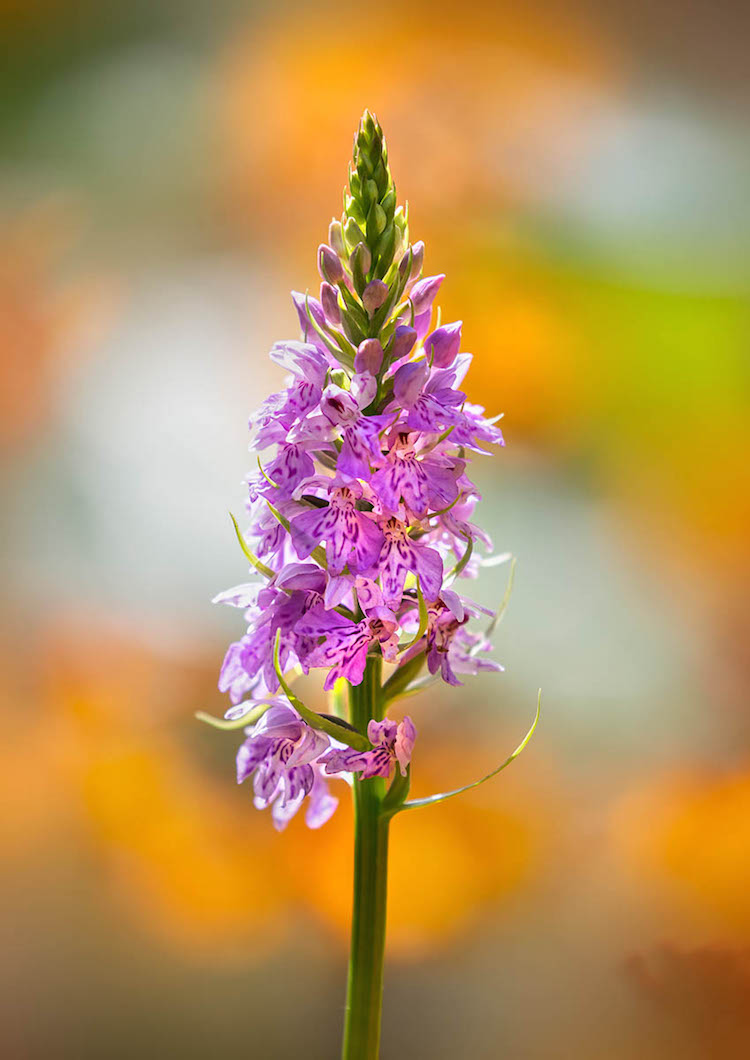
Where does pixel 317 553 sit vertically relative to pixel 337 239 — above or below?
below

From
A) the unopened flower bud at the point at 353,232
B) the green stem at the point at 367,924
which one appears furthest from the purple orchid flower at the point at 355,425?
the green stem at the point at 367,924

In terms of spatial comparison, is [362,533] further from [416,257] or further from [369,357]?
[416,257]

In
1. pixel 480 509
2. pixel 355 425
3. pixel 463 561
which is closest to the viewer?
pixel 355 425

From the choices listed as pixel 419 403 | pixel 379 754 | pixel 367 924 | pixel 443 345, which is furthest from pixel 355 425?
pixel 367 924

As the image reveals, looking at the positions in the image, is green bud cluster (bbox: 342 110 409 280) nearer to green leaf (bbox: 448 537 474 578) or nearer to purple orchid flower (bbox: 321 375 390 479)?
purple orchid flower (bbox: 321 375 390 479)

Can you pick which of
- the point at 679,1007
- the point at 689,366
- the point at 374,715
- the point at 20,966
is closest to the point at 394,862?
the point at 679,1007

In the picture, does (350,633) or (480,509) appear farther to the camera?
(480,509)

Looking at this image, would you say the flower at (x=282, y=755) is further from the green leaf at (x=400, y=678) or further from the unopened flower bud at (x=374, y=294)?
the unopened flower bud at (x=374, y=294)

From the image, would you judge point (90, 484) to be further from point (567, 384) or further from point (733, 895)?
point (733, 895)
